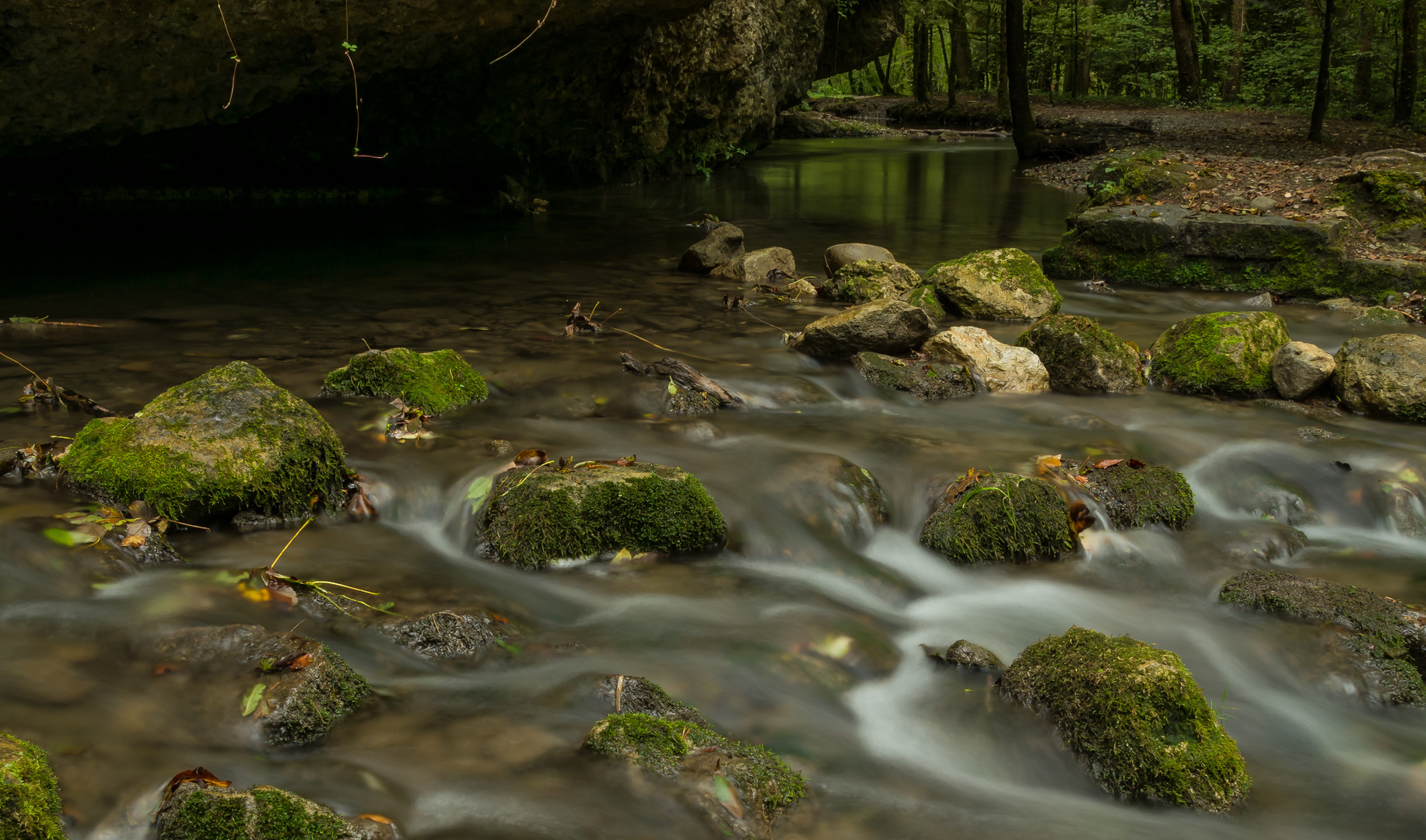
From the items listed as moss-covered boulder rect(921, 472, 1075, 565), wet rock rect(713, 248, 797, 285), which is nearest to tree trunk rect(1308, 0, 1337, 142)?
wet rock rect(713, 248, 797, 285)

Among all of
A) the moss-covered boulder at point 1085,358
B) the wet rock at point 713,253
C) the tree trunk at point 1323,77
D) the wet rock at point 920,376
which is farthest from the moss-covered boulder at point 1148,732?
the tree trunk at point 1323,77

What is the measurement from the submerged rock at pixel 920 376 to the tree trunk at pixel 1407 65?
17750 millimetres

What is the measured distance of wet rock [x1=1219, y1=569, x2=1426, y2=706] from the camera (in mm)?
3533

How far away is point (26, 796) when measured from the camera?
219cm

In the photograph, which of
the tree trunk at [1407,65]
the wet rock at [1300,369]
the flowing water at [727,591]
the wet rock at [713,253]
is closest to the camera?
the flowing water at [727,591]

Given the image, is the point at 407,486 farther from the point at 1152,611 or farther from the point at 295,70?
the point at 295,70

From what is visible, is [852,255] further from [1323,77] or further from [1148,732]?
[1323,77]

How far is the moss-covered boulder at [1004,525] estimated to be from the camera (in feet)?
14.6

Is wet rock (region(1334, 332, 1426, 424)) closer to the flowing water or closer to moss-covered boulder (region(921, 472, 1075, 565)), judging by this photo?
the flowing water

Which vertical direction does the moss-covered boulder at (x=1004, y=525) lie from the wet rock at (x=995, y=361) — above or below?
below

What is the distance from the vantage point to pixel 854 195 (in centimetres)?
1673

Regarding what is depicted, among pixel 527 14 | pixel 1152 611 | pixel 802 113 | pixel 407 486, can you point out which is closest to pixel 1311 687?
pixel 1152 611

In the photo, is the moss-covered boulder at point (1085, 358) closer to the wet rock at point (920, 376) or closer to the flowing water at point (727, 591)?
the flowing water at point (727, 591)

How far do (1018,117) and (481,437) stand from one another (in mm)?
17149
